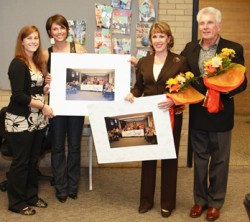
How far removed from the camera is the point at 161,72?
3.04 meters

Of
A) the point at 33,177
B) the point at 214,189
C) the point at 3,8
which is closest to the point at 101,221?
the point at 33,177

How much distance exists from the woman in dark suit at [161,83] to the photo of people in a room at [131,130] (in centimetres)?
16

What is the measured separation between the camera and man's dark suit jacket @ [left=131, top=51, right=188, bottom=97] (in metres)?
3.03

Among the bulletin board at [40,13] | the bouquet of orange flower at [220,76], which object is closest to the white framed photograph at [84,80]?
the bouquet of orange flower at [220,76]

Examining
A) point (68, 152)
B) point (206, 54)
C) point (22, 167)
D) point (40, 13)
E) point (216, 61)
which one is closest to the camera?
point (216, 61)

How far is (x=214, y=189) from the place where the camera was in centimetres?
328

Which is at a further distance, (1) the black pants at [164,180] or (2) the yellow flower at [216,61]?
(1) the black pants at [164,180]

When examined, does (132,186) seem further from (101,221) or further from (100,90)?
(100,90)

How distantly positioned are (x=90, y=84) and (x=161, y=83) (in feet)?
2.12

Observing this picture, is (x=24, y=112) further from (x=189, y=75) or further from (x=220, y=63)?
(x=220, y=63)

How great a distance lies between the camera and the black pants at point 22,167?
3.16 meters

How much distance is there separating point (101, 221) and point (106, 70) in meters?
1.29

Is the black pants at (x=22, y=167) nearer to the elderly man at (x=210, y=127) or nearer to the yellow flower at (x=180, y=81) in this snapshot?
the yellow flower at (x=180, y=81)

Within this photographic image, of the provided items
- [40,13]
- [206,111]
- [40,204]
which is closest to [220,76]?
[206,111]
